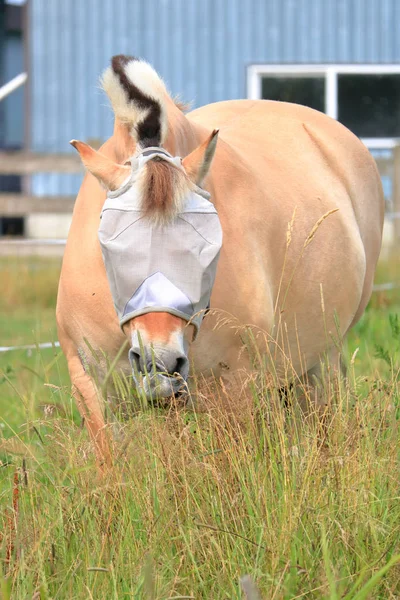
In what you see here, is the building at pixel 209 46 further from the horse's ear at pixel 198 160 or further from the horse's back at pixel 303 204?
the horse's ear at pixel 198 160

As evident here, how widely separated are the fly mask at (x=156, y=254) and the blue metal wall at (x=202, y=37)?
489 inches


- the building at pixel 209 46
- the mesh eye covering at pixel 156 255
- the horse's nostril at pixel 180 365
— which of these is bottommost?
the horse's nostril at pixel 180 365

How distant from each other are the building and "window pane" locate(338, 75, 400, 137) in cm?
22

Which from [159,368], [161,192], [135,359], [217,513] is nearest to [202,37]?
[161,192]

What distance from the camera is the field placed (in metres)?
2.36

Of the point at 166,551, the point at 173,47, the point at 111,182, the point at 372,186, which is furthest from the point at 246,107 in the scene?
the point at 173,47

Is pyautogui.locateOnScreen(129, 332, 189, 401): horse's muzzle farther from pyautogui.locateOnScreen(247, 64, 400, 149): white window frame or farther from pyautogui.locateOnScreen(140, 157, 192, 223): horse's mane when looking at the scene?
pyautogui.locateOnScreen(247, 64, 400, 149): white window frame

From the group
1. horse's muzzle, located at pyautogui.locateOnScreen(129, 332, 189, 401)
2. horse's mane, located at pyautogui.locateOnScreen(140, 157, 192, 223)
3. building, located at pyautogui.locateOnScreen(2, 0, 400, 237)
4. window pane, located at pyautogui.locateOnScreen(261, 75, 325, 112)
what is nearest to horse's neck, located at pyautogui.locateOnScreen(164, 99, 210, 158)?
horse's mane, located at pyautogui.locateOnScreen(140, 157, 192, 223)

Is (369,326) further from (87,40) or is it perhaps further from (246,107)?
(87,40)

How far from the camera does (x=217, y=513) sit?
2570mm

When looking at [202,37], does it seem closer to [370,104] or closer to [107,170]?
[370,104]

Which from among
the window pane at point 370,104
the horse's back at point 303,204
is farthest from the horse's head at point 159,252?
the window pane at point 370,104

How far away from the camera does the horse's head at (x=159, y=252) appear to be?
2955 mm

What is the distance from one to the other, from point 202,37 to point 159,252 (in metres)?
13.0
